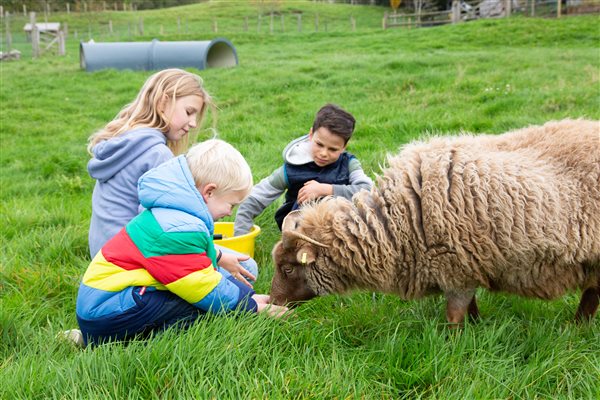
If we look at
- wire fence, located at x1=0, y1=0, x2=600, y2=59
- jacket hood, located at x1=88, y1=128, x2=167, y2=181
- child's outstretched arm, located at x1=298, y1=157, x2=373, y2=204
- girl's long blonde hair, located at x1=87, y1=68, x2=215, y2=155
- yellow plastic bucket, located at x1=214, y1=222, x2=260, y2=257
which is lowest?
yellow plastic bucket, located at x1=214, y1=222, x2=260, y2=257

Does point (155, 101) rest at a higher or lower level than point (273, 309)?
higher

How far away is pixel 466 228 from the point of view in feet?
9.66

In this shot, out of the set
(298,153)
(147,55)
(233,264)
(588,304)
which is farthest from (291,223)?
(147,55)

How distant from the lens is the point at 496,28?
2023cm

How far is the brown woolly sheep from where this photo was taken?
116 inches

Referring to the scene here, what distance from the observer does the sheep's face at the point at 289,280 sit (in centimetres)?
331

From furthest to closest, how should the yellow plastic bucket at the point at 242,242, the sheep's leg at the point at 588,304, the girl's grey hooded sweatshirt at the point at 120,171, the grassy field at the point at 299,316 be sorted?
the yellow plastic bucket at the point at 242,242 → the girl's grey hooded sweatshirt at the point at 120,171 → the sheep's leg at the point at 588,304 → the grassy field at the point at 299,316

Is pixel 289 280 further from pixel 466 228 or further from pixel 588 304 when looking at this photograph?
pixel 588 304

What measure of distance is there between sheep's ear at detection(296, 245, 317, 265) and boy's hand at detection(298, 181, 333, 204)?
2.56 ft

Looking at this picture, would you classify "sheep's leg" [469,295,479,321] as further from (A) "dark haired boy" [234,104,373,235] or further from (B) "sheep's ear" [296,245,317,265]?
(A) "dark haired boy" [234,104,373,235]

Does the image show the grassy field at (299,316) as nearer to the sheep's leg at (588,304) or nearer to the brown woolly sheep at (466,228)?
the sheep's leg at (588,304)

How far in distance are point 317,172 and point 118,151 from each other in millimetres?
1508

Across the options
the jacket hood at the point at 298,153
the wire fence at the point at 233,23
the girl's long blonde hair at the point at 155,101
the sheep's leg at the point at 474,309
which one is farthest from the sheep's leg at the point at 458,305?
the wire fence at the point at 233,23

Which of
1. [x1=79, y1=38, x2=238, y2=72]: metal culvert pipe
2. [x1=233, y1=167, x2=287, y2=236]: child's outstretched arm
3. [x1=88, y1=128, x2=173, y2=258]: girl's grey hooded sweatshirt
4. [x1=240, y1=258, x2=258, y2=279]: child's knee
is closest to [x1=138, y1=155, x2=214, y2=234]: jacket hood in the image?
[x1=88, y1=128, x2=173, y2=258]: girl's grey hooded sweatshirt
